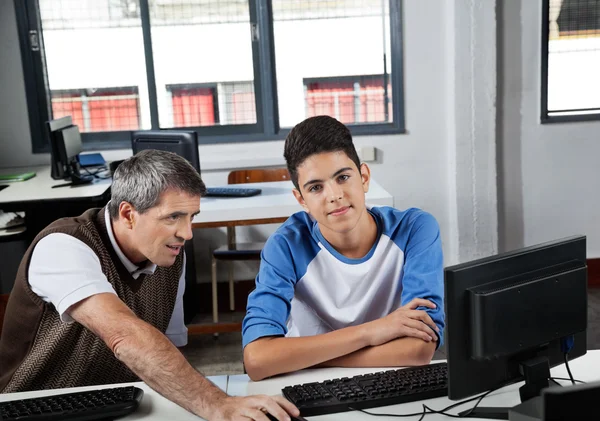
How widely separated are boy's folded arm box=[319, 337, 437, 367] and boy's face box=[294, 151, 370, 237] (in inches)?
13.1

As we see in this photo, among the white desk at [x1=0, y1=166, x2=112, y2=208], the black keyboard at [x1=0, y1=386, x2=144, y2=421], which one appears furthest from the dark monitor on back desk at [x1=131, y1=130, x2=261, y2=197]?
the black keyboard at [x1=0, y1=386, x2=144, y2=421]

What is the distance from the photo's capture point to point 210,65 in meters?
4.46

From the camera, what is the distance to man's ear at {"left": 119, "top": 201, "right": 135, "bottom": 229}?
5.84 feet

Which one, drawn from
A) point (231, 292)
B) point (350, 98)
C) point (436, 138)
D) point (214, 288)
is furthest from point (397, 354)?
point (350, 98)

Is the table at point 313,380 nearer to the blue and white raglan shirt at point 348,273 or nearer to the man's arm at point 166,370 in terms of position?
the man's arm at point 166,370

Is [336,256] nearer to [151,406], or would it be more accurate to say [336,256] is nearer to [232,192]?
[151,406]

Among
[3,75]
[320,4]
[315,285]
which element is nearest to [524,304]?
[315,285]

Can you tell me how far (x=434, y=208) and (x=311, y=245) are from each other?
2.72 metres

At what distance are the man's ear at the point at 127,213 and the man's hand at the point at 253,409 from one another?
1.82ft

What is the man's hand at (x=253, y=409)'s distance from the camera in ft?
4.57

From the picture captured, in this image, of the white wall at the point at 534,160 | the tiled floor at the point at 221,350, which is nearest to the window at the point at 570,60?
the white wall at the point at 534,160

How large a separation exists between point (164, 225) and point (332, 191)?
1.43 ft

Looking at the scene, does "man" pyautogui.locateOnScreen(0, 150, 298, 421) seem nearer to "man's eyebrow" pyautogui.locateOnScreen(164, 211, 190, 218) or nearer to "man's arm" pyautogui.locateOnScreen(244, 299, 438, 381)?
"man's eyebrow" pyautogui.locateOnScreen(164, 211, 190, 218)

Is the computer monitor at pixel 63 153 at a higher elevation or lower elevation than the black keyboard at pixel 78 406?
higher
